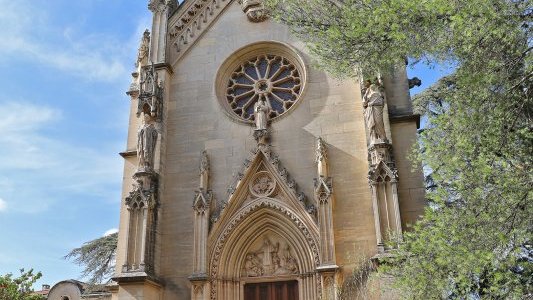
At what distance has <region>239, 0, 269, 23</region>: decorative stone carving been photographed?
17.0 meters

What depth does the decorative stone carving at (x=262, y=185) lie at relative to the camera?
48.5 feet

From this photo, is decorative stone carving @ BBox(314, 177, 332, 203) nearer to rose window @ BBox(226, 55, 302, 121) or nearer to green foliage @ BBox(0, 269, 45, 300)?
rose window @ BBox(226, 55, 302, 121)

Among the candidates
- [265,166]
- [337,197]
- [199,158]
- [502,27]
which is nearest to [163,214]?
[199,158]

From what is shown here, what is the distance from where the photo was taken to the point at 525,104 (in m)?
8.17

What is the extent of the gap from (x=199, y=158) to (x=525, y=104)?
9.86 meters

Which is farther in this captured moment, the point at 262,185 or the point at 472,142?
the point at 262,185

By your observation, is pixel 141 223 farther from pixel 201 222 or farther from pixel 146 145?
pixel 146 145

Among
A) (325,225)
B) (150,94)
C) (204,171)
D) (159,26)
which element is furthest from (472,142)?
(159,26)

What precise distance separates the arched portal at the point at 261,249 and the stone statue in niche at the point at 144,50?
6308mm

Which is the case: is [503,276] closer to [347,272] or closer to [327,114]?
[347,272]

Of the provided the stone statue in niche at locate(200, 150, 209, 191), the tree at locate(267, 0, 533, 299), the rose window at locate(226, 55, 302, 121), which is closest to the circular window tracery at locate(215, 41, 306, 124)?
the rose window at locate(226, 55, 302, 121)

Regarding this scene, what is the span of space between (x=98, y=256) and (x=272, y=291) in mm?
10821

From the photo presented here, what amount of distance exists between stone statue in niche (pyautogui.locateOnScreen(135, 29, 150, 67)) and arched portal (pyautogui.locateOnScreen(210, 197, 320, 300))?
248 inches

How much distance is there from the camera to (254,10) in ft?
56.3
